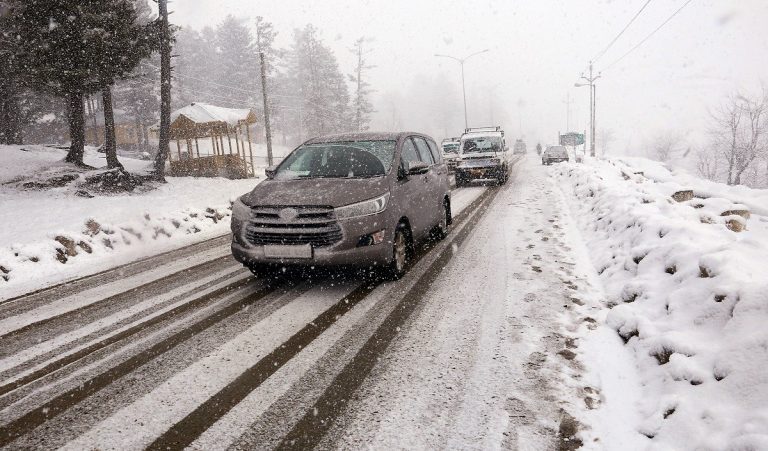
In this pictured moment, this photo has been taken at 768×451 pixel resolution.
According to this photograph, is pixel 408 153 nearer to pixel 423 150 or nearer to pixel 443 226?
pixel 423 150

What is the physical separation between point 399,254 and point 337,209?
46.8 inches

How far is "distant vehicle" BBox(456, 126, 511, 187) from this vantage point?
16.9 metres

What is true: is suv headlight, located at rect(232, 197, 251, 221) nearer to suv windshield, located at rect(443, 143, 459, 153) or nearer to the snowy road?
the snowy road

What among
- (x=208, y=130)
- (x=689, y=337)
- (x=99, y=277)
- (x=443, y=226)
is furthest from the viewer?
(x=208, y=130)

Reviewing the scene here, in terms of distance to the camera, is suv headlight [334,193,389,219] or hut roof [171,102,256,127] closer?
suv headlight [334,193,389,219]

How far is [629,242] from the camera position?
19.4 feet

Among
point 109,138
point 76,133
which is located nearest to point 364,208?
point 109,138

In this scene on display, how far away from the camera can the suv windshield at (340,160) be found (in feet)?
18.9

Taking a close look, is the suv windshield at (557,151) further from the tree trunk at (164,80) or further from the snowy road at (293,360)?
the snowy road at (293,360)

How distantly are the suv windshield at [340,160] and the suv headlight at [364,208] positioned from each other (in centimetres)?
57

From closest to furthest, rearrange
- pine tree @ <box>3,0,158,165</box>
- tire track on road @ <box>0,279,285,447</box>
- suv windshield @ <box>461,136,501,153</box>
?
1. tire track on road @ <box>0,279,285,447</box>
2. pine tree @ <box>3,0,158,165</box>
3. suv windshield @ <box>461,136,501,153</box>

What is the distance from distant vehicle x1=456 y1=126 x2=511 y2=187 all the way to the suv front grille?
13.0m

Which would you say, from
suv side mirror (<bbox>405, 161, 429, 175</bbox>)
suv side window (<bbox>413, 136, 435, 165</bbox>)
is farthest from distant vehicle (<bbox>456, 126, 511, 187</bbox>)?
suv side mirror (<bbox>405, 161, 429, 175</bbox>)

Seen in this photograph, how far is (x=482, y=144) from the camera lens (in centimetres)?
1759
